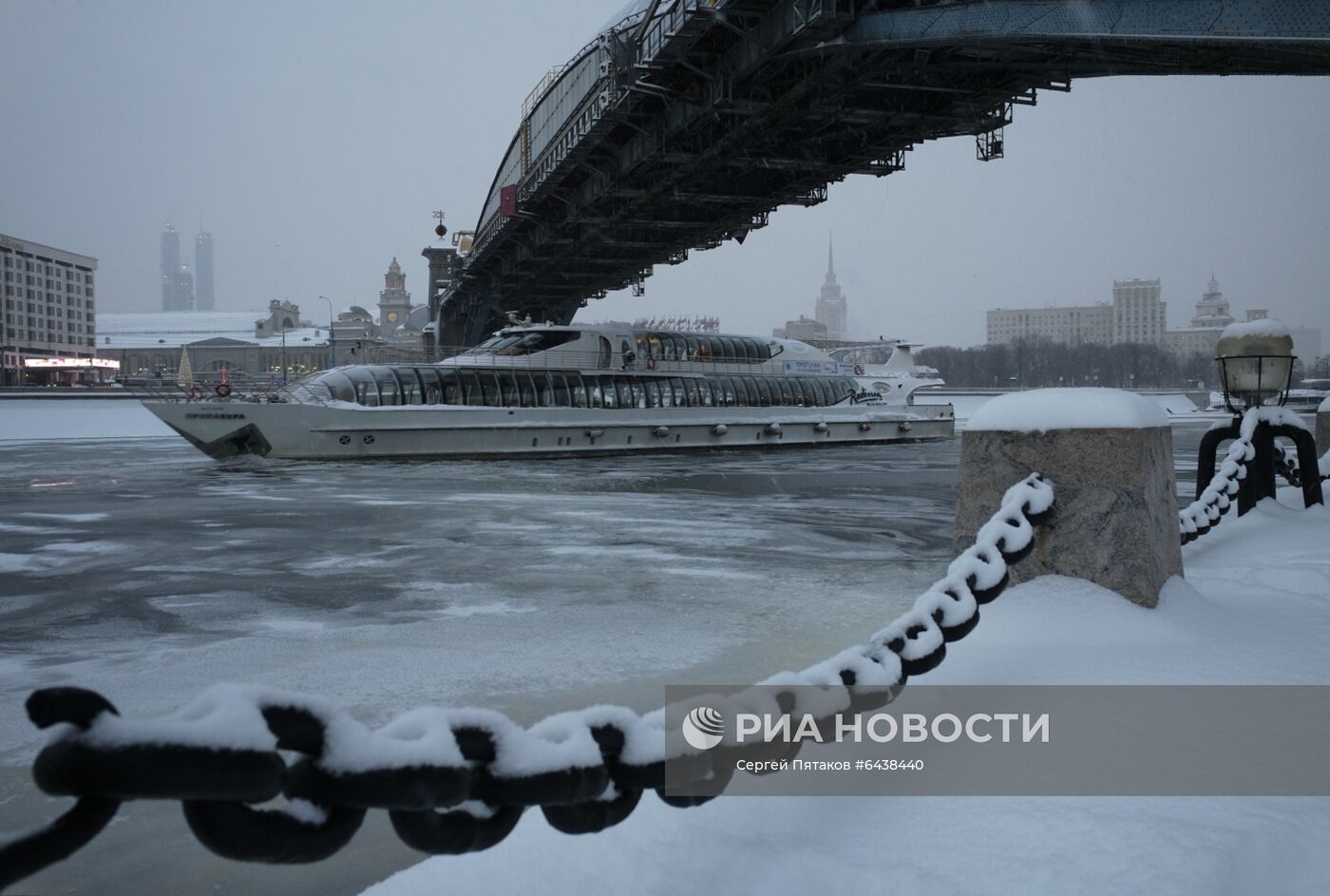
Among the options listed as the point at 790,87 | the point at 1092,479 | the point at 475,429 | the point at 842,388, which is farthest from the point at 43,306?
the point at 1092,479

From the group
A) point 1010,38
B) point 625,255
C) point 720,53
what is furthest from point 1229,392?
point 625,255

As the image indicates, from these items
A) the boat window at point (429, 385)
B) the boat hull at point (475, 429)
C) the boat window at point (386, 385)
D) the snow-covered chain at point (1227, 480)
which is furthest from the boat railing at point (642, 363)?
the snow-covered chain at point (1227, 480)

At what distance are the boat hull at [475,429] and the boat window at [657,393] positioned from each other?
4.79 feet

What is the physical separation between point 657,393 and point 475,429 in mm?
9205

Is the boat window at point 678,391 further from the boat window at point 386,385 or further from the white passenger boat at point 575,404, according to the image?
the boat window at point 386,385

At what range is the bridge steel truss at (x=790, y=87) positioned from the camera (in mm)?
18109

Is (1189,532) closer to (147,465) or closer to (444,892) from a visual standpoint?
(444,892)

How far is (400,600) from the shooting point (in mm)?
7281

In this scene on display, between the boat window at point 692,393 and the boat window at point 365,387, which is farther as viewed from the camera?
the boat window at point 692,393

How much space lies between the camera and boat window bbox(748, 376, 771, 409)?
39.3m

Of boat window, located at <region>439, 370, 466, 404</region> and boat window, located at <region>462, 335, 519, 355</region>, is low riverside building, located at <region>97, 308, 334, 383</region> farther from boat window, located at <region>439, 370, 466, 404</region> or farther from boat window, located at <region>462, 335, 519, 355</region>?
boat window, located at <region>439, 370, 466, 404</region>

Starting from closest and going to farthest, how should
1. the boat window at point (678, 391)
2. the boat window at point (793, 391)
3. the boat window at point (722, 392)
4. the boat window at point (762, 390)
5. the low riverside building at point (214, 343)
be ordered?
the boat window at point (678, 391)
the boat window at point (722, 392)
the boat window at point (762, 390)
the boat window at point (793, 391)
the low riverside building at point (214, 343)

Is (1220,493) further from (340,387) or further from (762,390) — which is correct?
(762,390)

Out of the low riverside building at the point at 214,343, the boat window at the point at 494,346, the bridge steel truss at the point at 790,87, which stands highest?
the low riverside building at the point at 214,343
